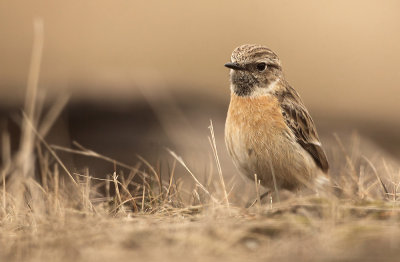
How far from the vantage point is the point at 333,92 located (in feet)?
64.0

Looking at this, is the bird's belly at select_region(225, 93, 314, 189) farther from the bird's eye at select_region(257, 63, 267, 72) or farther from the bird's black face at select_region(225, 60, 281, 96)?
the bird's eye at select_region(257, 63, 267, 72)

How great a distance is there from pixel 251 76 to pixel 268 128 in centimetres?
78

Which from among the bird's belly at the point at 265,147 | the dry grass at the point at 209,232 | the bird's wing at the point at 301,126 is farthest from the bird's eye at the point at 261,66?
the dry grass at the point at 209,232

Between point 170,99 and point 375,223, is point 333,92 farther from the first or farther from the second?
point 375,223

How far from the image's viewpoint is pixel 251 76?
775 centimetres

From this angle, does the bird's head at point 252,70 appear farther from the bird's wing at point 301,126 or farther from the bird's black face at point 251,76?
the bird's wing at point 301,126

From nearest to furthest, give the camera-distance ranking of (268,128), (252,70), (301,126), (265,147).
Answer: (265,147) → (268,128) → (301,126) → (252,70)

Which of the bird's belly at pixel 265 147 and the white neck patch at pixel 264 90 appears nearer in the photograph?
the bird's belly at pixel 265 147

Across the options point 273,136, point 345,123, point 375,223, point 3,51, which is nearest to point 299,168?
point 273,136

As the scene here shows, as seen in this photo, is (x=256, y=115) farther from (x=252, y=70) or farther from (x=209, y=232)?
(x=209, y=232)

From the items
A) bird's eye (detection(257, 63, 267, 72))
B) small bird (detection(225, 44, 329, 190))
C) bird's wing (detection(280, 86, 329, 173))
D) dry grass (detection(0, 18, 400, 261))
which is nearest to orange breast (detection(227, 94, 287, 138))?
small bird (detection(225, 44, 329, 190))

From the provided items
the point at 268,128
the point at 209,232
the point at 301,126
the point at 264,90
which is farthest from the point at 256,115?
the point at 209,232

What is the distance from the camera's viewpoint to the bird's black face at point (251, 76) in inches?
301

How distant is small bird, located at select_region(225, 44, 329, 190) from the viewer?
713 centimetres
